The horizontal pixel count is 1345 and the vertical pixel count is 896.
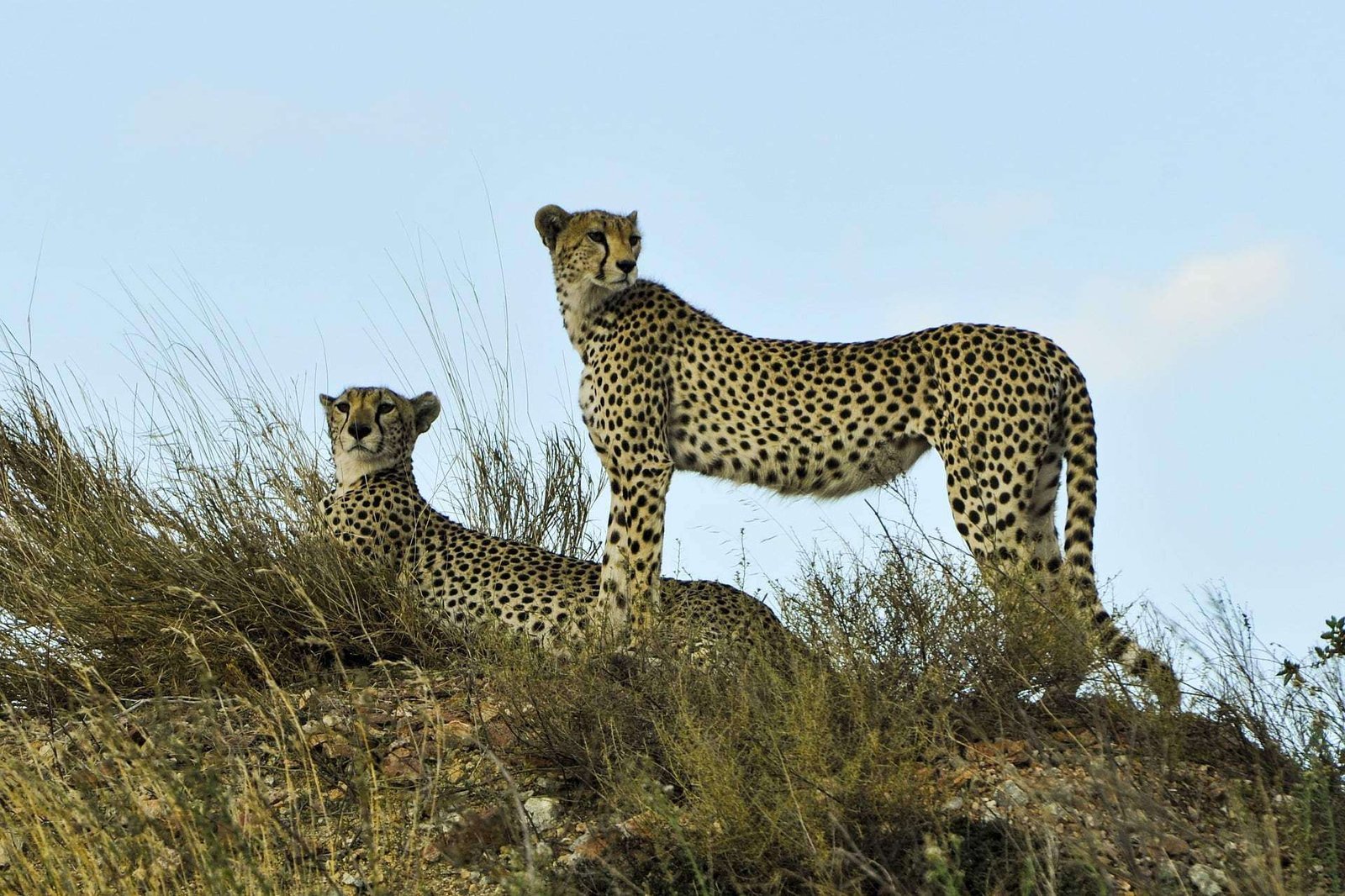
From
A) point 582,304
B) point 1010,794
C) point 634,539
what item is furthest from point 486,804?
point 582,304

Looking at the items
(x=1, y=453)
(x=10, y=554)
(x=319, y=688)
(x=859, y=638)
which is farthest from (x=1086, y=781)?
(x=1, y=453)

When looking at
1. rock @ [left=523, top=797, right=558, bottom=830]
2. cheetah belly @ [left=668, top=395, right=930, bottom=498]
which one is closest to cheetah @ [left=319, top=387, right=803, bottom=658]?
cheetah belly @ [left=668, top=395, right=930, bottom=498]

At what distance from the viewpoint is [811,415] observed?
638 cm

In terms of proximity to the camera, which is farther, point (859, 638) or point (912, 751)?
point (859, 638)

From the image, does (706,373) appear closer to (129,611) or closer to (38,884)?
(129,611)

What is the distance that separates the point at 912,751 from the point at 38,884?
7.52 ft

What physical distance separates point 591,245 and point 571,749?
266cm

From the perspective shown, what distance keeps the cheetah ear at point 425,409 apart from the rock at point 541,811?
2.67 meters

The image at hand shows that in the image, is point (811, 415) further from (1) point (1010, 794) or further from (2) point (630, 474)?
(1) point (1010, 794)

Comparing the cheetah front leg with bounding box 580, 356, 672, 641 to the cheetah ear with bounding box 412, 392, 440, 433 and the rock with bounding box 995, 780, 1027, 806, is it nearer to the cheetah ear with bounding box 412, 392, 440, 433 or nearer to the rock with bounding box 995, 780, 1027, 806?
the cheetah ear with bounding box 412, 392, 440, 433

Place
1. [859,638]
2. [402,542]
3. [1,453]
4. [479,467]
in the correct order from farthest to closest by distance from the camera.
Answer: [479,467] → [1,453] → [402,542] → [859,638]

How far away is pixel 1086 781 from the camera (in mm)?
4496

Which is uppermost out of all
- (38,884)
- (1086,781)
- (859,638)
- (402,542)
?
(402,542)

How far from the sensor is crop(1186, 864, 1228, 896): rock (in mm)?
4031
